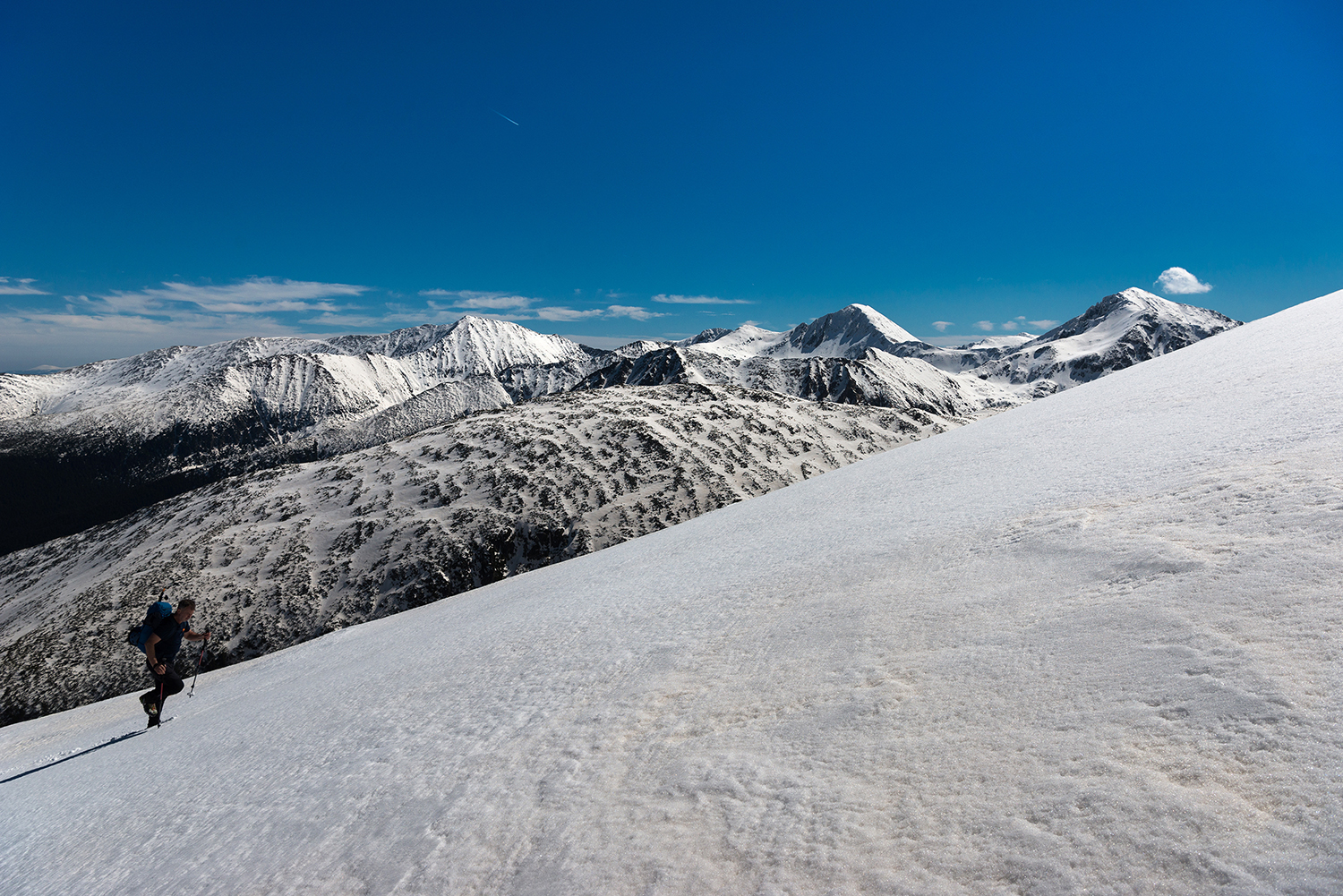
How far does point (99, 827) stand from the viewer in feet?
18.0

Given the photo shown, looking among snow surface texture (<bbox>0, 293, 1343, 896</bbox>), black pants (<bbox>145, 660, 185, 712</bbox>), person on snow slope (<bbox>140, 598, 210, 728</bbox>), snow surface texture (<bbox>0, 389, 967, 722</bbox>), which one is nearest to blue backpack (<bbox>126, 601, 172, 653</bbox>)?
person on snow slope (<bbox>140, 598, 210, 728</bbox>)

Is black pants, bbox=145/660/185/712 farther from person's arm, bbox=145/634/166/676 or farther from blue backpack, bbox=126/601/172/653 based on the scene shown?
blue backpack, bbox=126/601/172/653

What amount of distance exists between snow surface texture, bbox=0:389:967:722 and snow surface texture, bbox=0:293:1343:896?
975 inches

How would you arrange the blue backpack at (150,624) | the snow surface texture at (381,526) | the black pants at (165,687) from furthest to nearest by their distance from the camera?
1. the snow surface texture at (381,526)
2. the black pants at (165,687)
3. the blue backpack at (150,624)

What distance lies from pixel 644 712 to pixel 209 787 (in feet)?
16.0

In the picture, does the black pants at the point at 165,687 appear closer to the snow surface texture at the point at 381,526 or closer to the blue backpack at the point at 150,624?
the blue backpack at the point at 150,624

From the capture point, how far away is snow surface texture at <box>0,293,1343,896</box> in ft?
9.59

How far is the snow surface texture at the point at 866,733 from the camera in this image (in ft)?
9.59

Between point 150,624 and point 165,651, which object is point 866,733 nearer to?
point 150,624

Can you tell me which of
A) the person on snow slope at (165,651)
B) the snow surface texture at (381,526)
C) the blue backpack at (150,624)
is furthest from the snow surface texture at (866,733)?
the snow surface texture at (381,526)

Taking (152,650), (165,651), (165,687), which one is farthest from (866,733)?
(165,687)

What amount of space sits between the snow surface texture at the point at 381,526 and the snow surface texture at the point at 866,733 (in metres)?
24.8

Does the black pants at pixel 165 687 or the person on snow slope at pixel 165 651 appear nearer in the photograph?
the person on snow slope at pixel 165 651

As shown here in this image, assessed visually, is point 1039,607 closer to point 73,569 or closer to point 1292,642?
point 1292,642
